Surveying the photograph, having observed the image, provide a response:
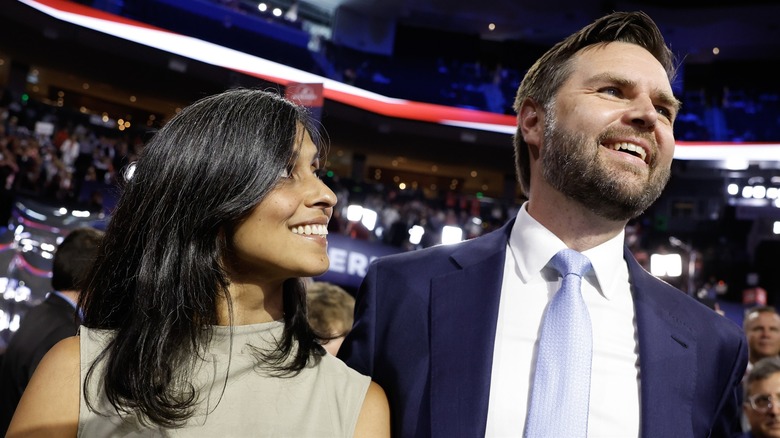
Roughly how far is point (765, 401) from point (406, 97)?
1415 cm

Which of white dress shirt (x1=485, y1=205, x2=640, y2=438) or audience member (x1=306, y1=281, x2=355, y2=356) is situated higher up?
white dress shirt (x1=485, y1=205, x2=640, y2=438)

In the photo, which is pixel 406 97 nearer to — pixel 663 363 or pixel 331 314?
pixel 331 314

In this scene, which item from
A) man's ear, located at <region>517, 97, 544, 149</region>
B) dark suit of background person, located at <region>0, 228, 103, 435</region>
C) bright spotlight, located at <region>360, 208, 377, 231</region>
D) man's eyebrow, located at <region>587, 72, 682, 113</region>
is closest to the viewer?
man's eyebrow, located at <region>587, 72, 682, 113</region>

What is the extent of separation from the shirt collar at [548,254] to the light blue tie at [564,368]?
0.07m

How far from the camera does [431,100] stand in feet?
Result: 55.8

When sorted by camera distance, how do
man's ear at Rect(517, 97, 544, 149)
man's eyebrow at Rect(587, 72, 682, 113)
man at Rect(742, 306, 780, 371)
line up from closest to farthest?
man's eyebrow at Rect(587, 72, 682, 113), man's ear at Rect(517, 97, 544, 149), man at Rect(742, 306, 780, 371)

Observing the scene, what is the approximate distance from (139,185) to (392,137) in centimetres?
1637

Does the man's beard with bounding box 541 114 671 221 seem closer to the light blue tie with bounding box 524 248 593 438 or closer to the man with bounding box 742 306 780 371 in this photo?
the light blue tie with bounding box 524 248 593 438

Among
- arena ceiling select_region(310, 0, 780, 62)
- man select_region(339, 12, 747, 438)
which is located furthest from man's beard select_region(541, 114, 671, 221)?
arena ceiling select_region(310, 0, 780, 62)

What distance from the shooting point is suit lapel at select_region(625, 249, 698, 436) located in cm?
147

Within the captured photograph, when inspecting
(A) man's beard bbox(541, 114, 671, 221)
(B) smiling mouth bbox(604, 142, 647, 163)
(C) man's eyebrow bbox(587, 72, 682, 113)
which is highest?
(C) man's eyebrow bbox(587, 72, 682, 113)

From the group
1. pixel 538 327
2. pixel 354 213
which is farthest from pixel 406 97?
pixel 538 327

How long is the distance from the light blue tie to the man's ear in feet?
1.31

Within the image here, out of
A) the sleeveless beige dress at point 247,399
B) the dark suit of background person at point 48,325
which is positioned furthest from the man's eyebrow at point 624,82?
the dark suit of background person at point 48,325
